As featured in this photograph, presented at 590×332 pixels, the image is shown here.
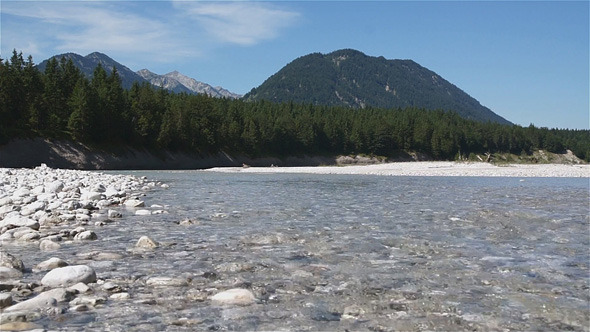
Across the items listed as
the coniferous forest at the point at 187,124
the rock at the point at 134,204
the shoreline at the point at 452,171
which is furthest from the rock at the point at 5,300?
the coniferous forest at the point at 187,124

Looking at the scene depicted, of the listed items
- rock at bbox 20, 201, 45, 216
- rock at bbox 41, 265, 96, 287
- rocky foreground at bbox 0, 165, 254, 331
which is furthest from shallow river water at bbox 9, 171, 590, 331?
rock at bbox 20, 201, 45, 216

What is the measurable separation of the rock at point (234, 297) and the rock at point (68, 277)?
1835mm

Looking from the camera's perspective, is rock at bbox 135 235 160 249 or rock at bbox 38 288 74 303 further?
rock at bbox 135 235 160 249

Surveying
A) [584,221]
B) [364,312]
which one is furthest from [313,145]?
[364,312]

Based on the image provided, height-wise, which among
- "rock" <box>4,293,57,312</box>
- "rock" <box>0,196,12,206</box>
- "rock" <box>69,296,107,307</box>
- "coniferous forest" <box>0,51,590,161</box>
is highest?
"coniferous forest" <box>0,51,590,161</box>

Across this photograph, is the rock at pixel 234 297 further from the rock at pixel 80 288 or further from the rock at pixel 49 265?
the rock at pixel 49 265

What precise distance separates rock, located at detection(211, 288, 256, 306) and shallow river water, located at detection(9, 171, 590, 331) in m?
0.11

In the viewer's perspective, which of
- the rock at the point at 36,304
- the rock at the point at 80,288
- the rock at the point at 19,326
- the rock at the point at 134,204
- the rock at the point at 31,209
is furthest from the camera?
the rock at the point at 134,204

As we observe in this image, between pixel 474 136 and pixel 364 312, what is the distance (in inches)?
6311

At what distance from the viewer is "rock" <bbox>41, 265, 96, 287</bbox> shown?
19.3 feet

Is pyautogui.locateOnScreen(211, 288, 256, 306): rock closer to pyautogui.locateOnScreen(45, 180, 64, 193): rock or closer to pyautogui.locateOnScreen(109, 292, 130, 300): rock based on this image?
pyautogui.locateOnScreen(109, 292, 130, 300): rock

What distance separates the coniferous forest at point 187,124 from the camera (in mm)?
66750

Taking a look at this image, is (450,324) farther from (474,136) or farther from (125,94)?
(474,136)

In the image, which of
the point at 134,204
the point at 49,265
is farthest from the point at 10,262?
the point at 134,204
